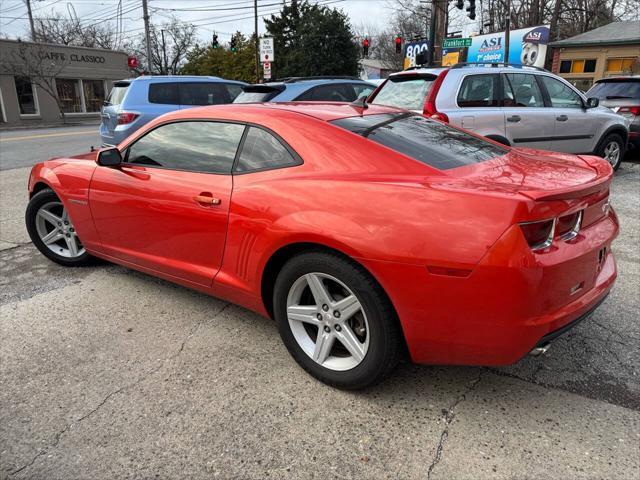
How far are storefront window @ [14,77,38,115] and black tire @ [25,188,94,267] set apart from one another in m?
30.5

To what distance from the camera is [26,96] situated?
30.1m

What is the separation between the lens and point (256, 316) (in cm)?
352

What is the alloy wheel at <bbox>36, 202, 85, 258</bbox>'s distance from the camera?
435 cm

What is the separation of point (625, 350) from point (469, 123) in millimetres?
3923

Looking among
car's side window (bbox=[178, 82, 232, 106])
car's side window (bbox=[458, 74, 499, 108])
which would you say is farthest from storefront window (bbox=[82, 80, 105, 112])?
car's side window (bbox=[458, 74, 499, 108])

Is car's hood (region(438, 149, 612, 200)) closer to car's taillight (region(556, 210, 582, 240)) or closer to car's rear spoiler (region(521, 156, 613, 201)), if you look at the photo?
car's rear spoiler (region(521, 156, 613, 201))

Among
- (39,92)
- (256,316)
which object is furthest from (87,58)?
(256,316)

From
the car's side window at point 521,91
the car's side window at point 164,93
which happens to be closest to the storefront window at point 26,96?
the car's side window at point 164,93

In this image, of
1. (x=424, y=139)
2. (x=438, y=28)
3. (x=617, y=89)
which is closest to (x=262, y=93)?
(x=424, y=139)

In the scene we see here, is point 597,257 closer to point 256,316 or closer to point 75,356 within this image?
point 256,316

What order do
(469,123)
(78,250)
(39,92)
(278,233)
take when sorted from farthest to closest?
1. (39,92)
2. (469,123)
3. (78,250)
4. (278,233)

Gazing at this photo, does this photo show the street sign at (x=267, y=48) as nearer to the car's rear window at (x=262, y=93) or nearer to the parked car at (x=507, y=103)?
the car's rear window at (x=262, y=93)

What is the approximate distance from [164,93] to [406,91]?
4838 mm

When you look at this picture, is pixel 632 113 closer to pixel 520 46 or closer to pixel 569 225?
pixel 569 225
